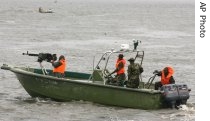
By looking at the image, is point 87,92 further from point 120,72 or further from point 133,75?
point 133,75

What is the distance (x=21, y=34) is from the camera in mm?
46781

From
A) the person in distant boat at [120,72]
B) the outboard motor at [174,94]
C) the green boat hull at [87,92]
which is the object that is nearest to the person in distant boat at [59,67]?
the green boat hull at [87,92]

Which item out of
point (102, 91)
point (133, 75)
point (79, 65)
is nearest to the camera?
point (133, 75)

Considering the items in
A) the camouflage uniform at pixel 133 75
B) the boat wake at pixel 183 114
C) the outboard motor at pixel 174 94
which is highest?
the camouflage uniform at pixel 133 75

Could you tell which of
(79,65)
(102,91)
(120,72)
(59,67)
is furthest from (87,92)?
(79,65)

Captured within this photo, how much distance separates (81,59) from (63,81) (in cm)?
1407

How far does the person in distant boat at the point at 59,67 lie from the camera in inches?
693

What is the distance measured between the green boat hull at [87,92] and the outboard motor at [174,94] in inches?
8.6

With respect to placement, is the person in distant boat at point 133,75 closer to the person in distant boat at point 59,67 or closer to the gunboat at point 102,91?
the gunboat at point 102,91

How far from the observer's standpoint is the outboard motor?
15797mm

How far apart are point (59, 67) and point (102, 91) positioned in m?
1.98

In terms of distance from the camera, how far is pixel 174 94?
15.9 meters

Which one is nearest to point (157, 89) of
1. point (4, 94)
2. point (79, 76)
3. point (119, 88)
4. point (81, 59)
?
point (119, 88)

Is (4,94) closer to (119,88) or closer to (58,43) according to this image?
(119,88)
